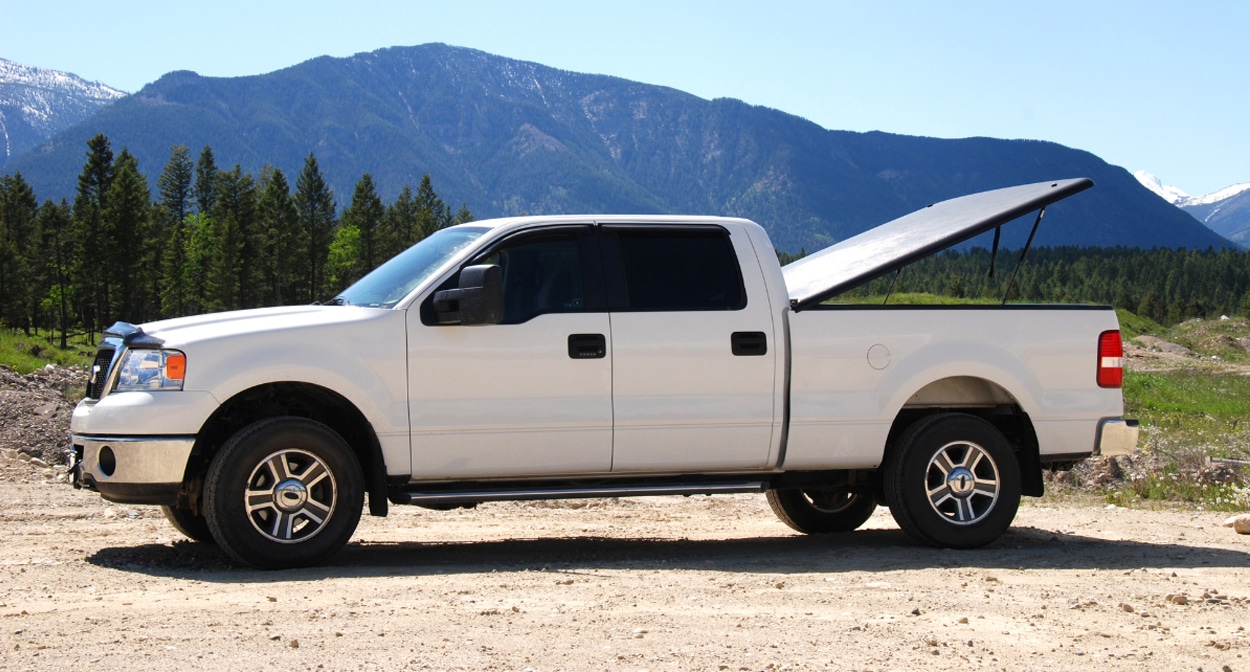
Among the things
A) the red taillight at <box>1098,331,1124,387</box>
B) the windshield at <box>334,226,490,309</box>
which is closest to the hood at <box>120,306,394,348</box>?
the windshield at <box>334,226,490,309</box>

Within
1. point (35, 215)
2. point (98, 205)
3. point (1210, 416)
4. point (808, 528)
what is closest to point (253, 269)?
point (98, 205)

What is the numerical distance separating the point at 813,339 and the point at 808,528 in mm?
2258

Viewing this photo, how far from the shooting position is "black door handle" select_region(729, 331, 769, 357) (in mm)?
7770

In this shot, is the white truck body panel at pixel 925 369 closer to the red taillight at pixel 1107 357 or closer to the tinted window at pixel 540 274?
the red taillight at pixel 1107 357

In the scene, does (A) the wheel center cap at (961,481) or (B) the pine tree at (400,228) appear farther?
(B) the pine tree at (400,228)

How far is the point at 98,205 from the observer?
82.6 metres

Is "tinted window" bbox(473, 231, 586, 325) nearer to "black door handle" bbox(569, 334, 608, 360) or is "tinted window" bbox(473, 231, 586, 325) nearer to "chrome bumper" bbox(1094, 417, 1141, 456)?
"black door handle" bbox(569, 334, 608, 360)

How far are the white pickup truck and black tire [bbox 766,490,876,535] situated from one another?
3.61 feet

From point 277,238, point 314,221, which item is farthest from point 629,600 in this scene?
point 314,221

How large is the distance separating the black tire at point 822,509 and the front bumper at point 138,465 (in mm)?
4414

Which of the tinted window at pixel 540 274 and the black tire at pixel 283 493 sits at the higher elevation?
the tinted window at pixel 540 274

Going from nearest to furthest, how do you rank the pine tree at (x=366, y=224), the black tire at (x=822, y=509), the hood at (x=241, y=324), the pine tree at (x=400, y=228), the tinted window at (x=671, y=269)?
the hood at (x=241, y=324) < the tinted window at (x=671, y=269) < the black tire at (x=822, y=509) < the pine tree at (x=366, y=224) < the pine tree at (x=400, y=228)

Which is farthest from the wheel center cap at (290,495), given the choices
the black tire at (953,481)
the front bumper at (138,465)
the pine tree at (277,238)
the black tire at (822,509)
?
the pine tree at (277,238)

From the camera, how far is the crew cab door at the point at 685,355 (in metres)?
7.63
